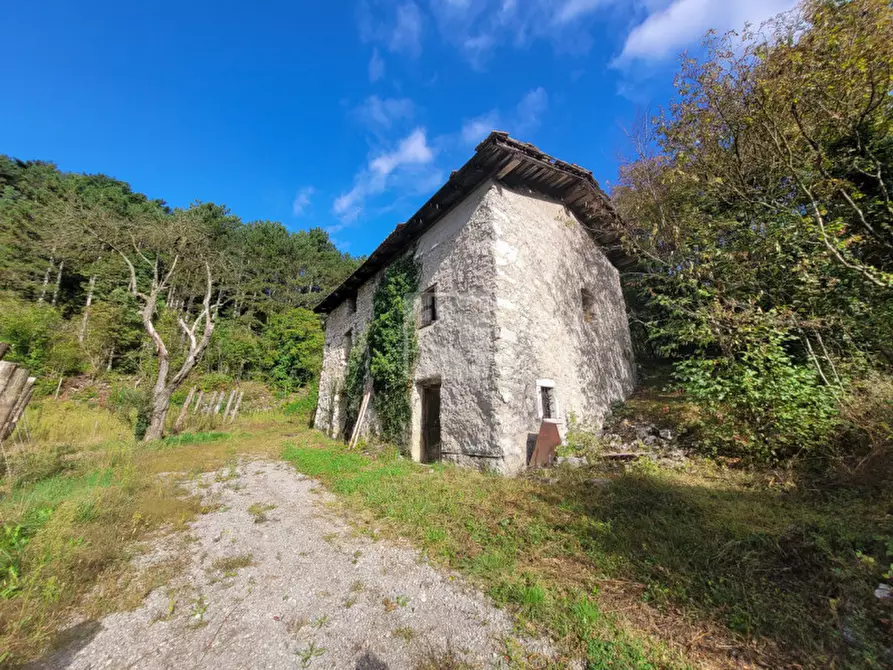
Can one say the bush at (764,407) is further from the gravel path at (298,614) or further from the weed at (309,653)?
the weed at (309,653)

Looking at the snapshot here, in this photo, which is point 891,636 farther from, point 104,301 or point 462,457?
point 104,301

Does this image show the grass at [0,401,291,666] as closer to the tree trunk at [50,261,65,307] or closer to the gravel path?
the gravel path

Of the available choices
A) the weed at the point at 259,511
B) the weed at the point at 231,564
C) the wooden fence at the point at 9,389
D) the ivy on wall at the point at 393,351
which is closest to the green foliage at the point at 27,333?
the wooden fence at the point at 9,389

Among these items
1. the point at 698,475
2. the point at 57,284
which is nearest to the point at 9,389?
the point at 698,475

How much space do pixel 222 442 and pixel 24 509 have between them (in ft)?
23.7

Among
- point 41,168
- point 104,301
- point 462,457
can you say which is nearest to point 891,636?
point 462,457

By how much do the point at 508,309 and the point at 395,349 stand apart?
344cm

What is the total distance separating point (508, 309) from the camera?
6.43m

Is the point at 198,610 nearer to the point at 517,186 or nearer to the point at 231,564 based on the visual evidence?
the point at 231,564

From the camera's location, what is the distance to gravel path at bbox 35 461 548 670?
2.07m

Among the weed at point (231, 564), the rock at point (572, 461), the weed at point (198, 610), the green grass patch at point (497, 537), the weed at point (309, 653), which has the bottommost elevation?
the weed at point (198, 610)

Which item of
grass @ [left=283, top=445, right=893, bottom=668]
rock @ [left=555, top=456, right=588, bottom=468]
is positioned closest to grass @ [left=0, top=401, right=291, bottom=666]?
grass @ [left=283, top=445, right=893, bottom=668]

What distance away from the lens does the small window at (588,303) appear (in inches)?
335

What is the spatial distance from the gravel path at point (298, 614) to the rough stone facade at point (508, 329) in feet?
10.2
